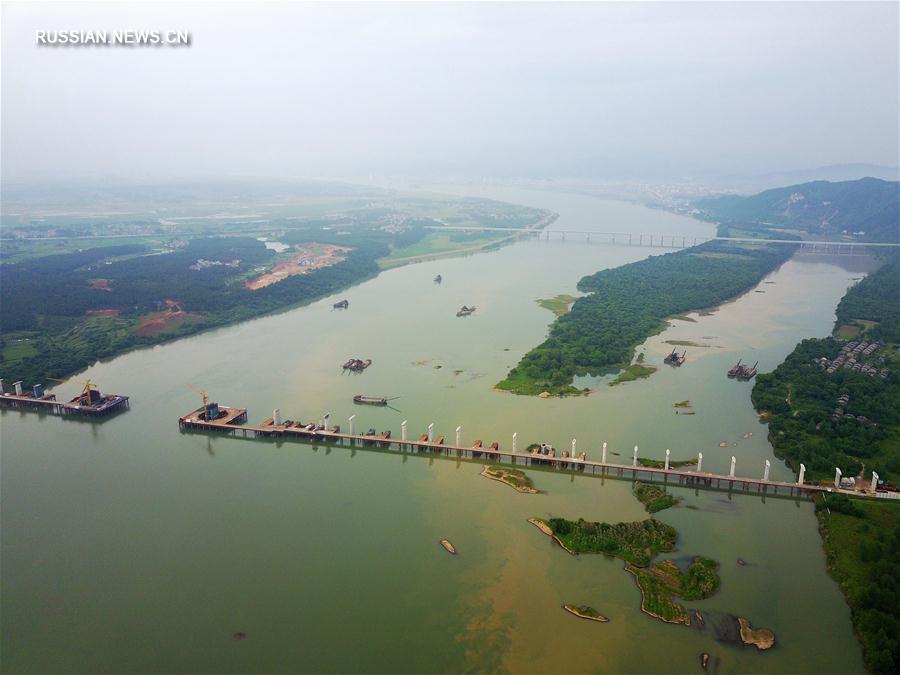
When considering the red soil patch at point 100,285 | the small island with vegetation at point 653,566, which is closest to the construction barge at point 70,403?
the small island with vegetation at point 653,566

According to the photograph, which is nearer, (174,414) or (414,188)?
(174,414)

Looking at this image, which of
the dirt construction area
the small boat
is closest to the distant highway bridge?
the dirt construction area

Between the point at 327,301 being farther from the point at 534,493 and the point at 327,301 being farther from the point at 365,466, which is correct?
the point at 534,493

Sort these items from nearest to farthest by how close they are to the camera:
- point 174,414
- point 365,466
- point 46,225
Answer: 1. point 365,466
2. point 174,414
3. point 46,225

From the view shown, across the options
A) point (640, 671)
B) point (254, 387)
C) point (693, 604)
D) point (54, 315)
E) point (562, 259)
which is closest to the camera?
point (640, 671)

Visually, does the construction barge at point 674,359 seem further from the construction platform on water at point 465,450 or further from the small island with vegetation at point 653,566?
the small island with vegetation at point 653,566

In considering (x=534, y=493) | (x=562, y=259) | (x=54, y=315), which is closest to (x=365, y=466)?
(x=534, y=493)
